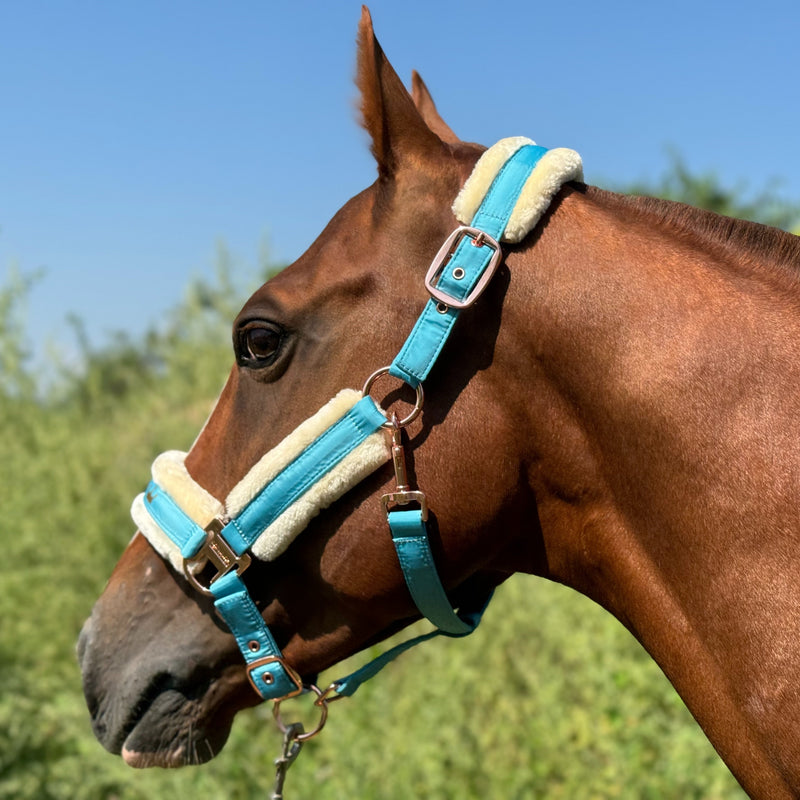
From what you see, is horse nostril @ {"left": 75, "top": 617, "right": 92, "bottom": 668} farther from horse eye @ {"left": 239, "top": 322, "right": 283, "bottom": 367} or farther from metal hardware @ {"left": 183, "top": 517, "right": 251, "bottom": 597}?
horse eye @ {"left": 239, "top": 322, "right": 283, "bottom": 367}

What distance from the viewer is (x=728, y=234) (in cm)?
160

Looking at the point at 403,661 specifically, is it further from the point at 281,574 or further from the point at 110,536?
the point at 281,574

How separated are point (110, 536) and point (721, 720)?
272 inches

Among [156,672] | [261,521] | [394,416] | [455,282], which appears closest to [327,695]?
[156,672]

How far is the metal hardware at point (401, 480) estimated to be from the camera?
161 centimetres

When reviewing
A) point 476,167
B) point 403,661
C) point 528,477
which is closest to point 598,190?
point 476,167

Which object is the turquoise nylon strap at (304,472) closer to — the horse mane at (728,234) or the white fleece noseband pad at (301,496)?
the white fleece noseband pad at (301,496)

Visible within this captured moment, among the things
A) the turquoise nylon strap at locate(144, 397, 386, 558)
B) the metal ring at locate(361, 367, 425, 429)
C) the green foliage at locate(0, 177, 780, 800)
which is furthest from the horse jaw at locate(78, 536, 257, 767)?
the green foliage at locate(0, 177, 780, 800)

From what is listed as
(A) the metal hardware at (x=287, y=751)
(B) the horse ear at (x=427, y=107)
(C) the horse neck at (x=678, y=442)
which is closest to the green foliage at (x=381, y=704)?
(A) the metal hardware at (x=287, y=751)

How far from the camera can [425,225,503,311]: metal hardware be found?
1542mm

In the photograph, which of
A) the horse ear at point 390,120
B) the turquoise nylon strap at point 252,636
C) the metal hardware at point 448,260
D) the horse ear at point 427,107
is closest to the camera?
the metal hardware at point 448,260

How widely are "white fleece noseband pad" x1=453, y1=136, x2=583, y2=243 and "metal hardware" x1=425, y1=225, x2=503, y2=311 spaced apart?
3 cm

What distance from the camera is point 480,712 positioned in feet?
16.3

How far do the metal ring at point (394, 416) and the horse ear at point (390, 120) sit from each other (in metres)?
0.42
